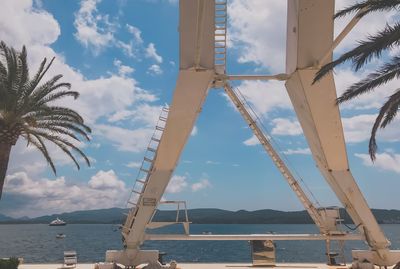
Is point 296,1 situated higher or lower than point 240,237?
higher

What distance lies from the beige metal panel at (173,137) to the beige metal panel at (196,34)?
450 millimetres

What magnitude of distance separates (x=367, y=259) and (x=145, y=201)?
399 inches

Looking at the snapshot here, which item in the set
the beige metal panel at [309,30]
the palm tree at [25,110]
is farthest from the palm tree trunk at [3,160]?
the beige metal panel at [309,30]

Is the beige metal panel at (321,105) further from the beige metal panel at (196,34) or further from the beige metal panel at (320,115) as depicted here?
the beige metal panel at (196,34)

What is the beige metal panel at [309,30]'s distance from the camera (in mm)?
15445

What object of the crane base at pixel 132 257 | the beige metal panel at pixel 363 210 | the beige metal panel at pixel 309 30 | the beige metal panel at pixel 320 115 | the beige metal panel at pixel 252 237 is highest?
the beige metal panel at pixel 309 30

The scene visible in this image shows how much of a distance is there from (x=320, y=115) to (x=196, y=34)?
5.96m

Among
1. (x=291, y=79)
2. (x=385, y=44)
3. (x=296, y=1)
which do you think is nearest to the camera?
(x=385, y=44)

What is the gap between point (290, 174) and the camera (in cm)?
2097


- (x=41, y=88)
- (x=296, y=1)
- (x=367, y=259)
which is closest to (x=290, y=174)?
(x=367, y=259)

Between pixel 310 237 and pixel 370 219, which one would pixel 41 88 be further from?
pixel 370 219

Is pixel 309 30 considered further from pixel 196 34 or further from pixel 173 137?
pixel 173 137

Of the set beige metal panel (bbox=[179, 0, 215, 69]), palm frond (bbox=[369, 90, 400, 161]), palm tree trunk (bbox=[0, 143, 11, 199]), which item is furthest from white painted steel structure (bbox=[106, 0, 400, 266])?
palm tree trunk (bbox=[0, 143, 11, 199])

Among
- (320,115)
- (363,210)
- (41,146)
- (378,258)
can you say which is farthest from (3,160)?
(378,258)
